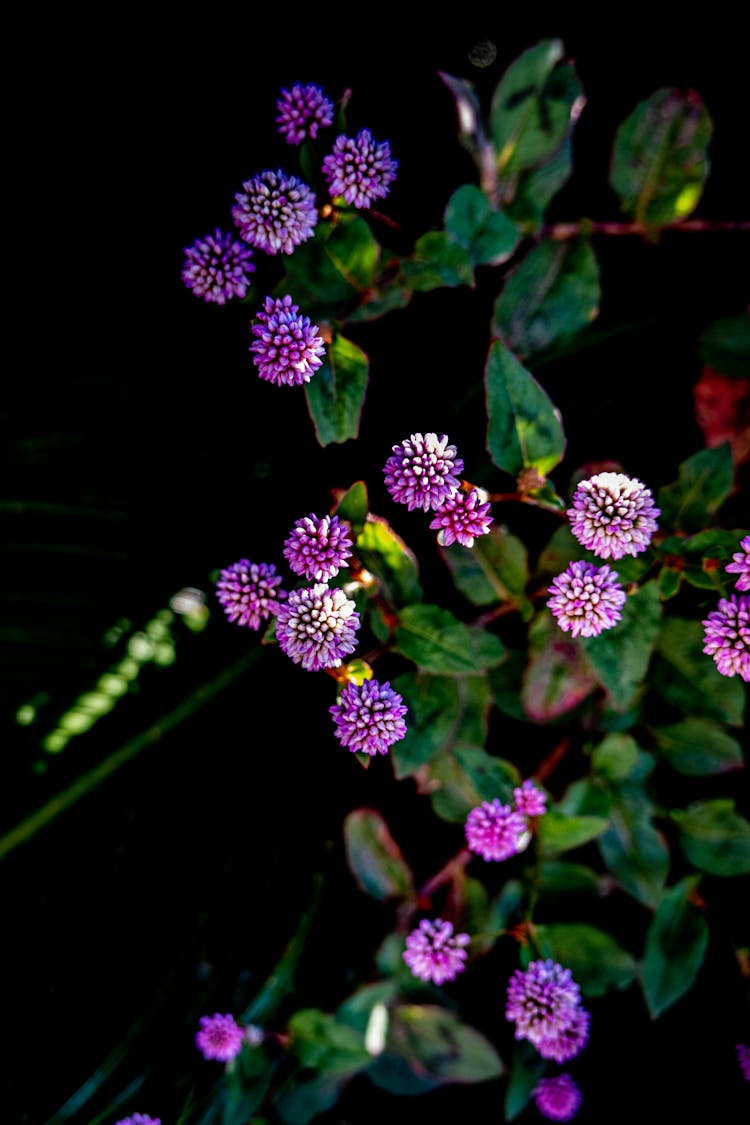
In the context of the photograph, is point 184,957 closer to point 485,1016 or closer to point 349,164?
point 485,1016

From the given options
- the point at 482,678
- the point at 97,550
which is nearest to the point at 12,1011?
the point at 97,550

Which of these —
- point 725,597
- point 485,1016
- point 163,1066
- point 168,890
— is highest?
point 725,597

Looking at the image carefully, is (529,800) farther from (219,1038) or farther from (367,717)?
(219,1038)

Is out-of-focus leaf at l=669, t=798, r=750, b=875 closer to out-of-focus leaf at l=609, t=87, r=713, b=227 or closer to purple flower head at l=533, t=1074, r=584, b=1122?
purple flower head at l=533, t=1074, r=584, b=1122

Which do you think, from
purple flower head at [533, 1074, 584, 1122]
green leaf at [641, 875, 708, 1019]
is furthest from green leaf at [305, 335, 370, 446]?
purple flower head at [533, 1074, 584, 1122]

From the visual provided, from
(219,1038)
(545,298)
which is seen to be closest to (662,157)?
(545,298)

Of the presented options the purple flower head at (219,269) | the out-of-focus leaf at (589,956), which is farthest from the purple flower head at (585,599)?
the out-of-focus leaf at (589,956)

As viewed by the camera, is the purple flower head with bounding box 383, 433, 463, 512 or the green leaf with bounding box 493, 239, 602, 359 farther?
the green leaf with bounding box 493, 239, 602, 359
